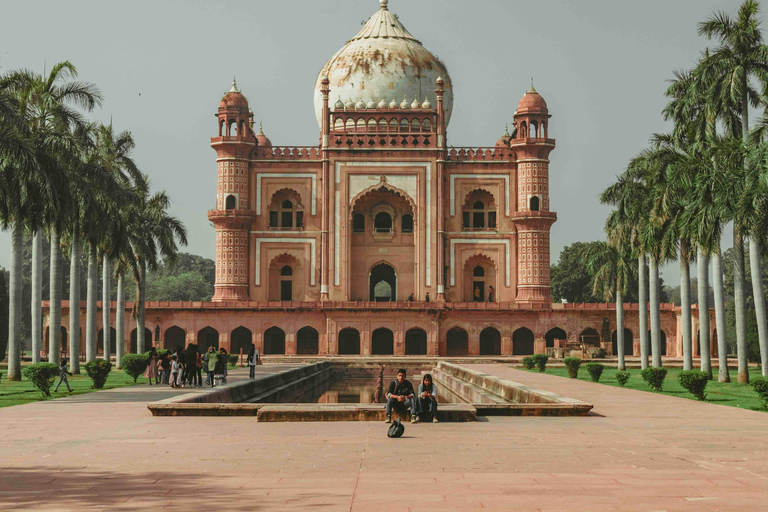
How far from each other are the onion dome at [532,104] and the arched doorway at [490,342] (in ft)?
35.6

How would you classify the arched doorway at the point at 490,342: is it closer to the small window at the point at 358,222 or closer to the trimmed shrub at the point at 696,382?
the small window at the point at 358,222

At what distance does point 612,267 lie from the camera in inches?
1283

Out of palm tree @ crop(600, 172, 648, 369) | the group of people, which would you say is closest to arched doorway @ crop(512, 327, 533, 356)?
palm tree @ crop(600, 172, 648, 369)

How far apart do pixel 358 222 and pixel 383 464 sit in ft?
127

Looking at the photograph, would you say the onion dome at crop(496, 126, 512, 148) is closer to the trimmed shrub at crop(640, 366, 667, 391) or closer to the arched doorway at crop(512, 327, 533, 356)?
the arched doorway at crop(512, 327, 533, 356)

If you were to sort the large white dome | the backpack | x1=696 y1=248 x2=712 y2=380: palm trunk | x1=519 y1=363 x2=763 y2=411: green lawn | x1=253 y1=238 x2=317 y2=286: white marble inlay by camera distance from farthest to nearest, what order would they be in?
1. the large white dome
2. x1=253 y1=238 x2=317 y2=286: white marble inlay
3. x1=696 y1=248 x2=712 y2=380: palm trunk
4. x1=519 y1=363 x2=763 y2=411: green lawn
5. the backpack

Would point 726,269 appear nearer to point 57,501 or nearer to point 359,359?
point 359,359

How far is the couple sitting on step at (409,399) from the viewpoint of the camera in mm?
12375

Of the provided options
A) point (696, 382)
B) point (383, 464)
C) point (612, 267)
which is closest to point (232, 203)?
point (612, 267)

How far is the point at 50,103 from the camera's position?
76.2ft

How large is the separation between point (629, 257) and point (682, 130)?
6918mm

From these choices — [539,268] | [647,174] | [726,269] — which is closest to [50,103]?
[647,174]

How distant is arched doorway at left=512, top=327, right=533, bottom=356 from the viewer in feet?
148

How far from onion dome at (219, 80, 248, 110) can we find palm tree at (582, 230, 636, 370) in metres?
20.2
